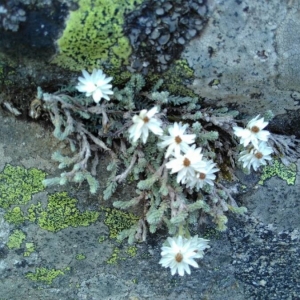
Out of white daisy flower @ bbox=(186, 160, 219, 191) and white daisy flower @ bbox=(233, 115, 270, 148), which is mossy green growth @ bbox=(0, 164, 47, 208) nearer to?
white daisy flower @ bbox=(186, 160, 219, 191)

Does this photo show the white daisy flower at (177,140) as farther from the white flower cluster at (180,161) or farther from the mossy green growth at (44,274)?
the mossy green growth at (44,274)

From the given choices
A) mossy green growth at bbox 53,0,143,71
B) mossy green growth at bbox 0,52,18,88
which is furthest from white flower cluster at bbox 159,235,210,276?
mossy green growth at bbox 0,52,18,88

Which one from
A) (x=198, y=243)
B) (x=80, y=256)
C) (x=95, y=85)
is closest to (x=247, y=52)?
(x=95, y=85)

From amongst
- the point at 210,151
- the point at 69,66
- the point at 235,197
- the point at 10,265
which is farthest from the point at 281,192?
the point at 10,265

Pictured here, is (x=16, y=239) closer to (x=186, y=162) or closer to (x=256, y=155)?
(x=186, y=162)

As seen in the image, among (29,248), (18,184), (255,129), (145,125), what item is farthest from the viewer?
(29,248)
